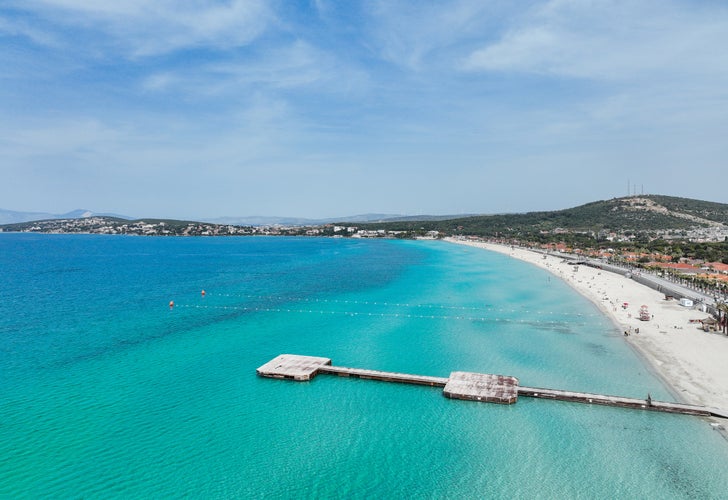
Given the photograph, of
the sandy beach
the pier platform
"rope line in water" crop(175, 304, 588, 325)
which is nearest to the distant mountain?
the sandy beach

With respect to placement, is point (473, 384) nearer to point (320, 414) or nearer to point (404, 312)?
point (320, 414)

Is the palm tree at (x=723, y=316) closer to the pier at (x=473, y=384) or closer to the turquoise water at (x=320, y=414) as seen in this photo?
the turquoise water at (x=320, y=414)

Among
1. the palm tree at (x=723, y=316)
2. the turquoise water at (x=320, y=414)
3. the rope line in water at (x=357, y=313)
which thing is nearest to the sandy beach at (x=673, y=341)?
the palm tree at (x=723, y=316)

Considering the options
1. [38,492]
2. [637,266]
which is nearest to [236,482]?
[38,492]

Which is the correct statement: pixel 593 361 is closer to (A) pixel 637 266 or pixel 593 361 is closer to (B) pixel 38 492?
(B) pixel 38 492

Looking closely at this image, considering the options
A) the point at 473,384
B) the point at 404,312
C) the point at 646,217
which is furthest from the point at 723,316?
the point at 646,217
